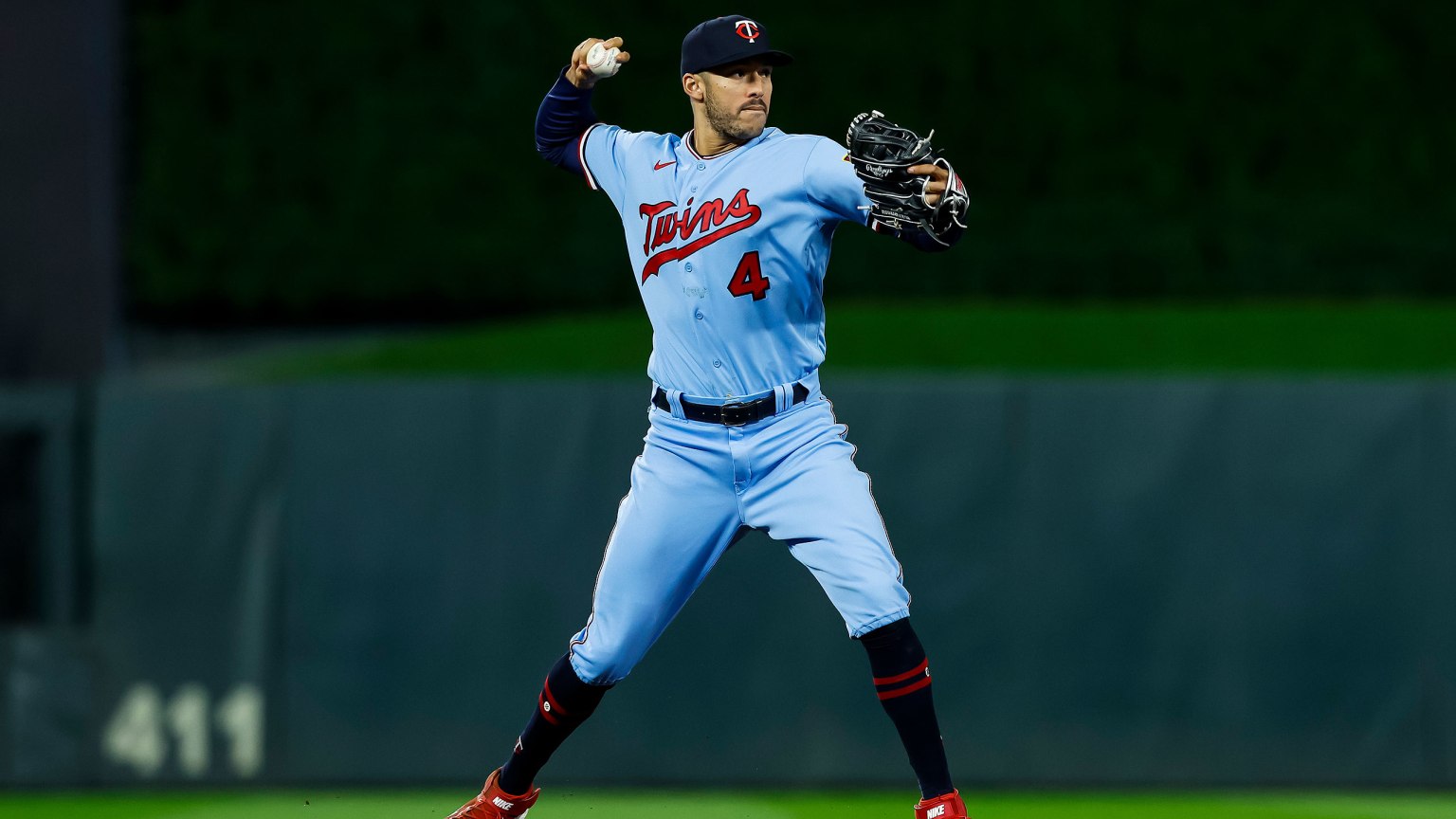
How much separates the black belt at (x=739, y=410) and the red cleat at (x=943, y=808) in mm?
1093

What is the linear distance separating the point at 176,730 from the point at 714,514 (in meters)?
3.01

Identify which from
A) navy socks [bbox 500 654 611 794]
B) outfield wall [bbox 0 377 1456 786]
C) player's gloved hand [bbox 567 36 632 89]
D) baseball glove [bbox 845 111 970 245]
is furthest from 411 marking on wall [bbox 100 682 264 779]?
baseball glove [bbox 845 111 970 245]

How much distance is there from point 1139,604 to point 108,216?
662cm

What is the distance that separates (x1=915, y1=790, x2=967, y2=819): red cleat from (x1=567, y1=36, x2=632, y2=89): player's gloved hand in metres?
2.16

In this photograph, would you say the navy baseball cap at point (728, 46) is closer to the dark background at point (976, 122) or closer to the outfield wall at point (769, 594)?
the outfield wall at point (769, 594)

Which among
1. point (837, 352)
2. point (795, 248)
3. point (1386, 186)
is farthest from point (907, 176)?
point (1386, 186)

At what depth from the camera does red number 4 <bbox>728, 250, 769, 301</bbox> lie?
195 inches

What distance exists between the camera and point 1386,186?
1105 cm

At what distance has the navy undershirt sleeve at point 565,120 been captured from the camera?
548cm

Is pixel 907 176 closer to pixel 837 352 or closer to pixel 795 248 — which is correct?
pixel 795 248

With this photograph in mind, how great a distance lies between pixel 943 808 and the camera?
188 inches

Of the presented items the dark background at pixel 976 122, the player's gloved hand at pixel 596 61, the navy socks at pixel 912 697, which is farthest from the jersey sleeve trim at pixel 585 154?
the dark background at pixel 976 122

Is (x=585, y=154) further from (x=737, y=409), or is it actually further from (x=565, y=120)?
(x=737, y=409)

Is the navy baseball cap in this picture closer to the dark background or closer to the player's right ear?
the player's right ear
